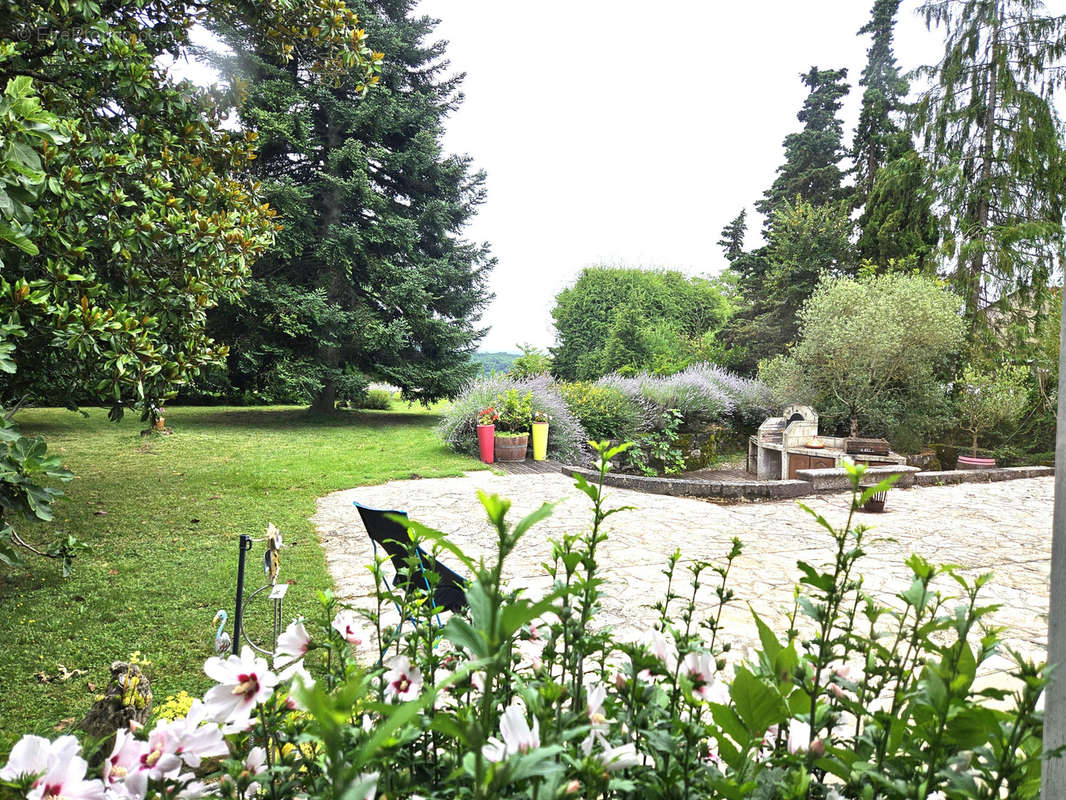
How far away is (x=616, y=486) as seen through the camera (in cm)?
649

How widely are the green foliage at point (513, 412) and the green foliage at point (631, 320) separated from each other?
516 cm

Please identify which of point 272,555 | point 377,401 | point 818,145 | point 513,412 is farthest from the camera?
point 818,145

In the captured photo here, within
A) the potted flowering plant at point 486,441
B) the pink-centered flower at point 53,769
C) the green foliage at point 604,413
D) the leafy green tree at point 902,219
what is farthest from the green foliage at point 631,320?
the pink-centered flower at point 53,769

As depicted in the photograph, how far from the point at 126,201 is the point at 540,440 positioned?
18.7 feet

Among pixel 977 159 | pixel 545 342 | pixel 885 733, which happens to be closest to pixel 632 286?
pixel 545 342

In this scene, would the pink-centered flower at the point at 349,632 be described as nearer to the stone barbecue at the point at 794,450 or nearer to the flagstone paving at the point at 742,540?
the flagstone paving at the point at 742,540

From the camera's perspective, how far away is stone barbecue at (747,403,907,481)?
25.7 ft

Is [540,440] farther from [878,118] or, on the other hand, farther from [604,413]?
[878,118]

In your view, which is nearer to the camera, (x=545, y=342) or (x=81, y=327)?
(x=81, y=327)

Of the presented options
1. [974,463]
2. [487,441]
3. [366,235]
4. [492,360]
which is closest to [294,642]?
[487,441]

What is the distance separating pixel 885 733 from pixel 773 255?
1621 cm

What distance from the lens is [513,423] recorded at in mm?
8203

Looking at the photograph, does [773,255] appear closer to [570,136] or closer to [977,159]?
[977,159]

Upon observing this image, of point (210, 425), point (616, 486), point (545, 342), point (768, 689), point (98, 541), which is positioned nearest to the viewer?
point (768, 689)
